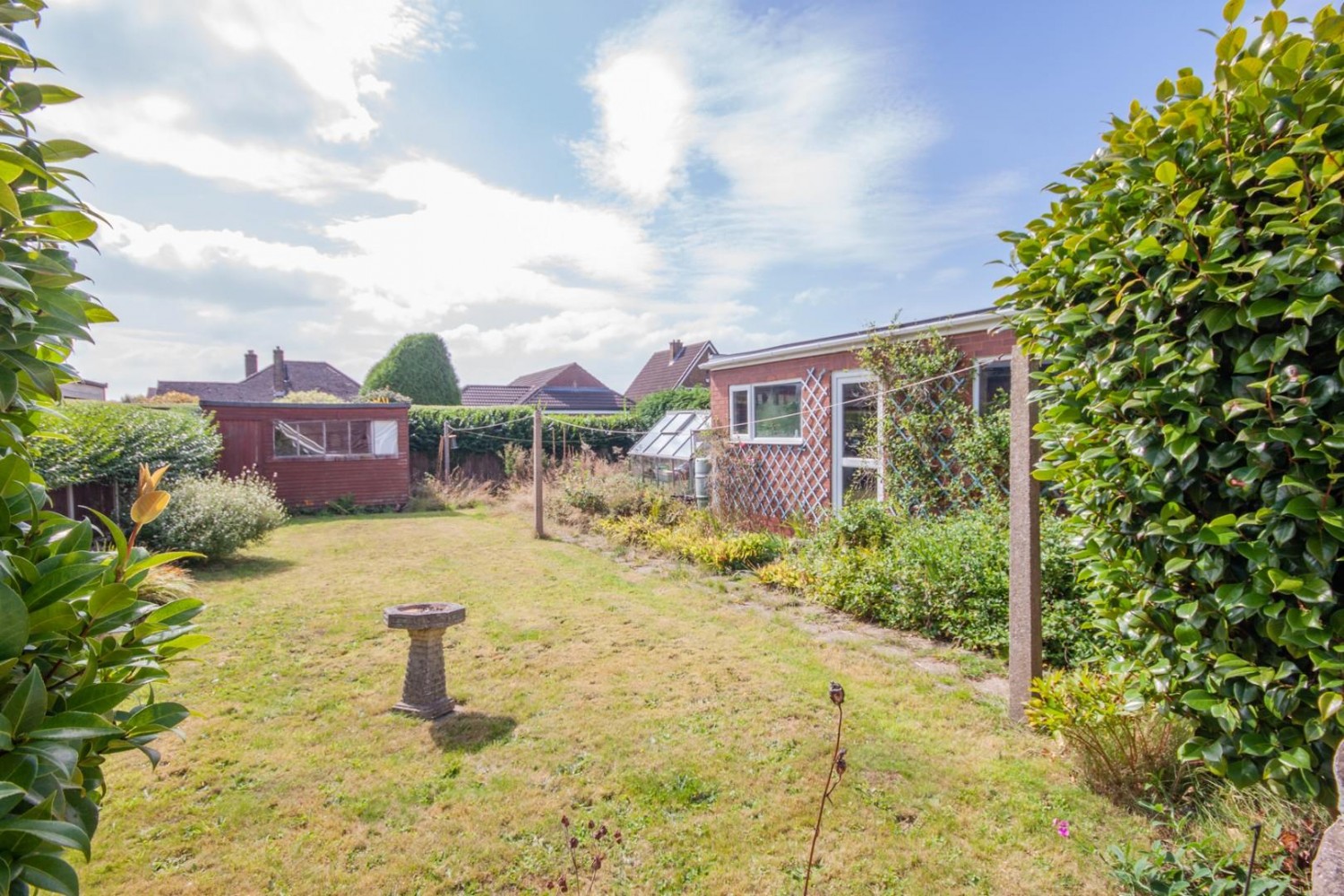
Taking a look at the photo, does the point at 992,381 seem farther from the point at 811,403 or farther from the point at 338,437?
the point at 338,437

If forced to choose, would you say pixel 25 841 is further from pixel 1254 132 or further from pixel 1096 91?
pixel 1096 91

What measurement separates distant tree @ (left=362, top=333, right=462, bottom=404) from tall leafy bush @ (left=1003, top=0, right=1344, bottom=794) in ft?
77.6

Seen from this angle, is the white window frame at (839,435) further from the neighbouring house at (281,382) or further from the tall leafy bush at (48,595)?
the neighbouring house at (281,382)

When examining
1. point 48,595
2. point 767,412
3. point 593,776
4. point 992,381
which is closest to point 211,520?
point 593,776

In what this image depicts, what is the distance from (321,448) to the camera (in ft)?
49.3

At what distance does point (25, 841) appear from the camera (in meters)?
0.91

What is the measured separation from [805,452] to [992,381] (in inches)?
120

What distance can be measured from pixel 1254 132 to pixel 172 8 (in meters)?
4.41

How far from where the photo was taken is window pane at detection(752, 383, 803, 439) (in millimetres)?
9859

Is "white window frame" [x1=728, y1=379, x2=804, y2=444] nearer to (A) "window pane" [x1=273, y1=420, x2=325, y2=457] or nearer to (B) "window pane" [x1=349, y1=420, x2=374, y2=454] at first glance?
(B) "window pane" [x1=349, y1=420, x2=374, y2=454]

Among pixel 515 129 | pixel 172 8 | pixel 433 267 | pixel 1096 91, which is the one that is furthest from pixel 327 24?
pixel 1096 91

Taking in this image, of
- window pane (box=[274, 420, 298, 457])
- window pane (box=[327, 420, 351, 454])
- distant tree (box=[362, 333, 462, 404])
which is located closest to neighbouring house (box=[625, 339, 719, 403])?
distant tree (box=[362, 333, 462, 404])

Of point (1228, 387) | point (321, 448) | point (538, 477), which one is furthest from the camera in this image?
point (321, 448)

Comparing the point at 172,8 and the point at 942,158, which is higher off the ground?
the point at 942,158
